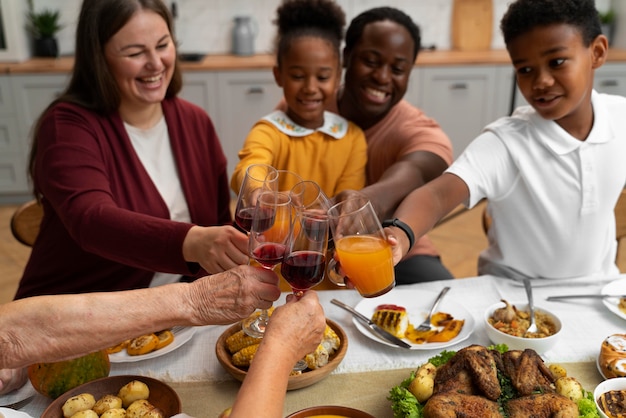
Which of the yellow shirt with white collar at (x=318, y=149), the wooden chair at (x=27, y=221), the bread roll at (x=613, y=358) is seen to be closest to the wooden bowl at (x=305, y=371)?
the bread roll at (x=613, y=358)

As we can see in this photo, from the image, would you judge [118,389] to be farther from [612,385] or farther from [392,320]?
[612,385]

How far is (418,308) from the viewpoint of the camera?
159cm

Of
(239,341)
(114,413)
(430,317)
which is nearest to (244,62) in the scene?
(430,317)

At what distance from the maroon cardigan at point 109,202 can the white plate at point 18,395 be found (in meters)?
0.41

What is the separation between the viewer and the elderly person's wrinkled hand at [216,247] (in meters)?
1.35

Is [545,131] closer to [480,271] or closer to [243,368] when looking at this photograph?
[480,271]

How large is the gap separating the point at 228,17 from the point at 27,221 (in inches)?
133

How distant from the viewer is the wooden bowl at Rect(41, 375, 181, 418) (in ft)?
3.68

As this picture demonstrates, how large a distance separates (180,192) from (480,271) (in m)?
1.08

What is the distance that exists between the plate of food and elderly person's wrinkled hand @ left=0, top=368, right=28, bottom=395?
30.5 inches

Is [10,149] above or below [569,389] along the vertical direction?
below

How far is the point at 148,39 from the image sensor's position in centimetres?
186

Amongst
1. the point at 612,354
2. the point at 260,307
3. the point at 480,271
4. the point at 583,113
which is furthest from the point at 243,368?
the point at 583,113

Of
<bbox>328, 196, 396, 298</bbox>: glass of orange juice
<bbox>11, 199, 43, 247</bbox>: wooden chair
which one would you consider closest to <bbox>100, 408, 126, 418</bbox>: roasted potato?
<bbox>328, 196, 396, 298</bbox>: glass of orange juice
